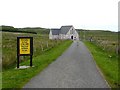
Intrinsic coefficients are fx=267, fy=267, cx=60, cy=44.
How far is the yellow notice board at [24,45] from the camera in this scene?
17.3 meters

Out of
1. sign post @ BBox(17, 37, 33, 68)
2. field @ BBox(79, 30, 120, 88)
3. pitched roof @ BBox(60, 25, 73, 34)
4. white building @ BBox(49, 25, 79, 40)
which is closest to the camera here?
field @ BBox(79, 30, 120, 88)

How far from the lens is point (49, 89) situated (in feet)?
32.7

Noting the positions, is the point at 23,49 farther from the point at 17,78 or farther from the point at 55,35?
the point at 55,35

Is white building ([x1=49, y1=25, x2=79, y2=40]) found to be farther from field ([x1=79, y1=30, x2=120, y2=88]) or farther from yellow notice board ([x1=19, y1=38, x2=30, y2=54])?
yellow notice board ([x1=19, y1=38, x2=30, y2=54])

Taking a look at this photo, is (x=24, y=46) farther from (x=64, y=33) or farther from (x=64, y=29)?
(x=64, y=29)

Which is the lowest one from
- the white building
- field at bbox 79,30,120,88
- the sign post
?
field at bbox 79,30,120,88

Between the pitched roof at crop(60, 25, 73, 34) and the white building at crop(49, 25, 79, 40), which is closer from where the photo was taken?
the white building at crop(49, 25, 79, 40)

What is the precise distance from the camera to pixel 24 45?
17.3 metres

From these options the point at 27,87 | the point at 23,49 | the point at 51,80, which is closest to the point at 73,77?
the point at 51,80

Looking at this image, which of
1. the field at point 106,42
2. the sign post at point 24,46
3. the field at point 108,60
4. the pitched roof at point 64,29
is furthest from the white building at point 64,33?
the sign post at point 24,46

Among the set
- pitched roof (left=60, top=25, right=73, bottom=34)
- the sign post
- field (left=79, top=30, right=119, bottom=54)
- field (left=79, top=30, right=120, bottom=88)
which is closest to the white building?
pitched roof (left=60, top=25, right=73, bottom=34)

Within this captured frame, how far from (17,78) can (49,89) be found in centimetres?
298

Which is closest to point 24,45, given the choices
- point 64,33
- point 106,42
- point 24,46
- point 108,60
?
point 24,46

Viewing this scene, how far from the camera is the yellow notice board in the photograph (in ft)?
56.7
